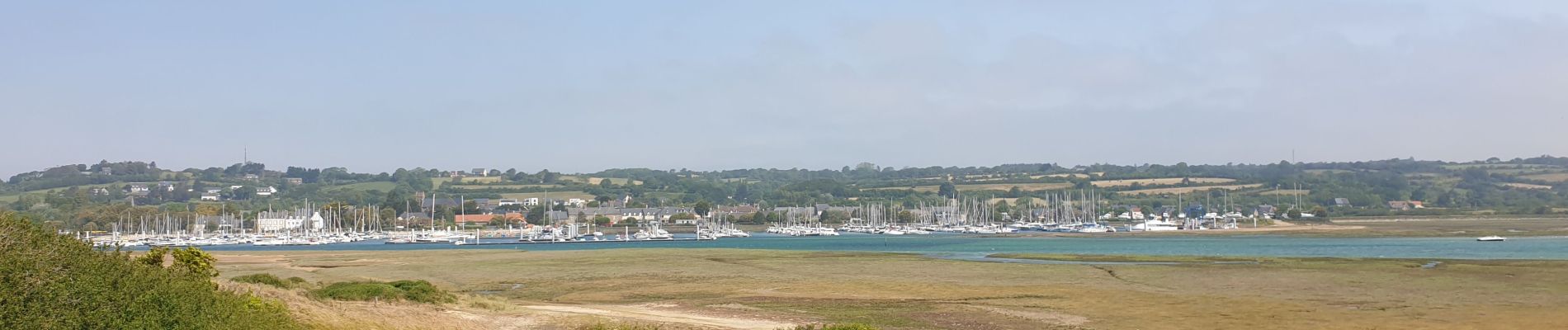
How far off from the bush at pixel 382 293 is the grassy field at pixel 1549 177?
17009 cm

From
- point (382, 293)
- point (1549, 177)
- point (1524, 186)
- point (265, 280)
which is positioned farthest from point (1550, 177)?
point (265, 280)

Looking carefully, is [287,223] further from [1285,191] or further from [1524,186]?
[1524,186]

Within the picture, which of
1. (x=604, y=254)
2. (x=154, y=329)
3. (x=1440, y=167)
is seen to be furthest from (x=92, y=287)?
(x=1440, y=167)

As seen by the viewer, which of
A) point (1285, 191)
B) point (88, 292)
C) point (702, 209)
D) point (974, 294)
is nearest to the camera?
point (88, 292)

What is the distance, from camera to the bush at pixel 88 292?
592 inches

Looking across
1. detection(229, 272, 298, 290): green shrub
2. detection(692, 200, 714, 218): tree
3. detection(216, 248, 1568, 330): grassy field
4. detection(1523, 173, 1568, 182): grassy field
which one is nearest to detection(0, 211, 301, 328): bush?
detection(216, 248, 1568, 330): grassy field

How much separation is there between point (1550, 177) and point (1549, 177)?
0.25 meters

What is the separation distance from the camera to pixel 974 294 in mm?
41344

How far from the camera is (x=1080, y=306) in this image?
119 ft

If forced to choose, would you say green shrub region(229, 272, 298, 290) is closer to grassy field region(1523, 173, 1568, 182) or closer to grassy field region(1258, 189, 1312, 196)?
grassy field region(1258, 189, 1312, 196)

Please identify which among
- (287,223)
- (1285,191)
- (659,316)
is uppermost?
(1285,191)

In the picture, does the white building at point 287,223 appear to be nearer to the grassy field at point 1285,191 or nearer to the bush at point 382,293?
the bush at point 382,293

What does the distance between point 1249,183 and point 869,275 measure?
16003 cm

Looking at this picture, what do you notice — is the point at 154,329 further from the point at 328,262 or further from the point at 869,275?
the point at 328,262
